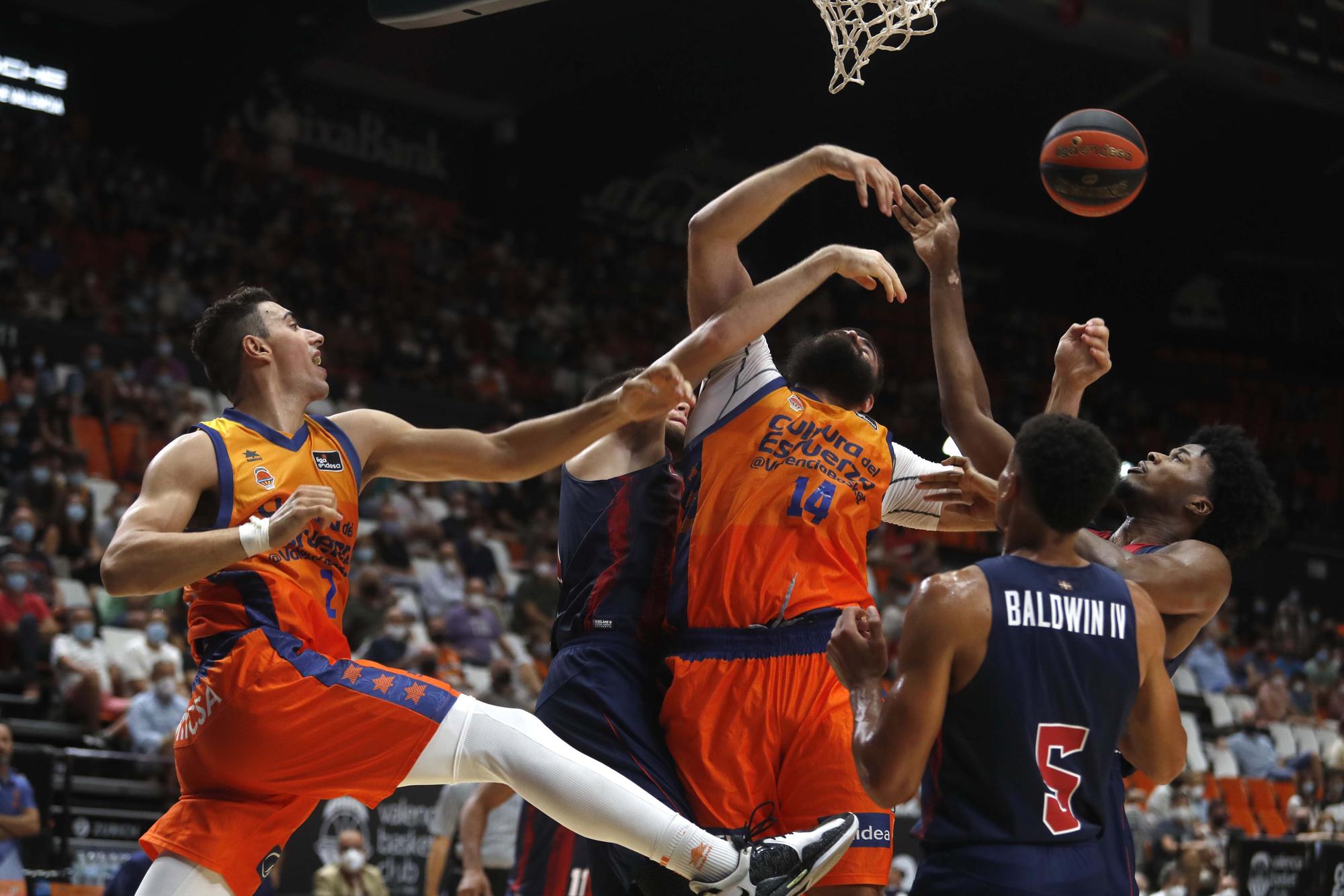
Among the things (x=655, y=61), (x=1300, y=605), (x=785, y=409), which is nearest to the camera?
(x=785, y=409)

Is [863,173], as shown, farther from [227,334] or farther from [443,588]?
[443,588]

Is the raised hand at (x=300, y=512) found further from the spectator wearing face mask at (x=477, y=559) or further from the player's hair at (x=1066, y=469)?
the spectator wearing face mask at (x=477, y=559)

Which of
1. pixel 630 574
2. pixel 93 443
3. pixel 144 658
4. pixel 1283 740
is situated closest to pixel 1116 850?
pixel 630 574

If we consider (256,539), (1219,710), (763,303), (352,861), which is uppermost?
(763,303)

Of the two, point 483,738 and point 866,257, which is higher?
point 866,257

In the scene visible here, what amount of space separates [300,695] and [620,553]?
120 centimetres

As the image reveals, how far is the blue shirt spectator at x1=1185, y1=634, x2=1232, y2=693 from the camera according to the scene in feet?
62.1

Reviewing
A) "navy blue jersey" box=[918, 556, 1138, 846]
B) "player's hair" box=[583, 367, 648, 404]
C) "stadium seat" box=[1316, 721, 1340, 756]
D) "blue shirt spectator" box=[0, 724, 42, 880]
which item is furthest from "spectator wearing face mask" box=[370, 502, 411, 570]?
"stadium seat" box=[1316, 721, 1340, 756]

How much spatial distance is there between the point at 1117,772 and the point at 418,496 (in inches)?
485

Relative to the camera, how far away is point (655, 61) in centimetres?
2198

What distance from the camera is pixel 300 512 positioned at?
12.9 feet

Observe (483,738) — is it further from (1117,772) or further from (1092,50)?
(1092,50)

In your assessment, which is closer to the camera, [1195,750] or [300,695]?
[300,695]

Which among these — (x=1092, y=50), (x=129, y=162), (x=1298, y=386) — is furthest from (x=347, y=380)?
(x=1298, y=386)
